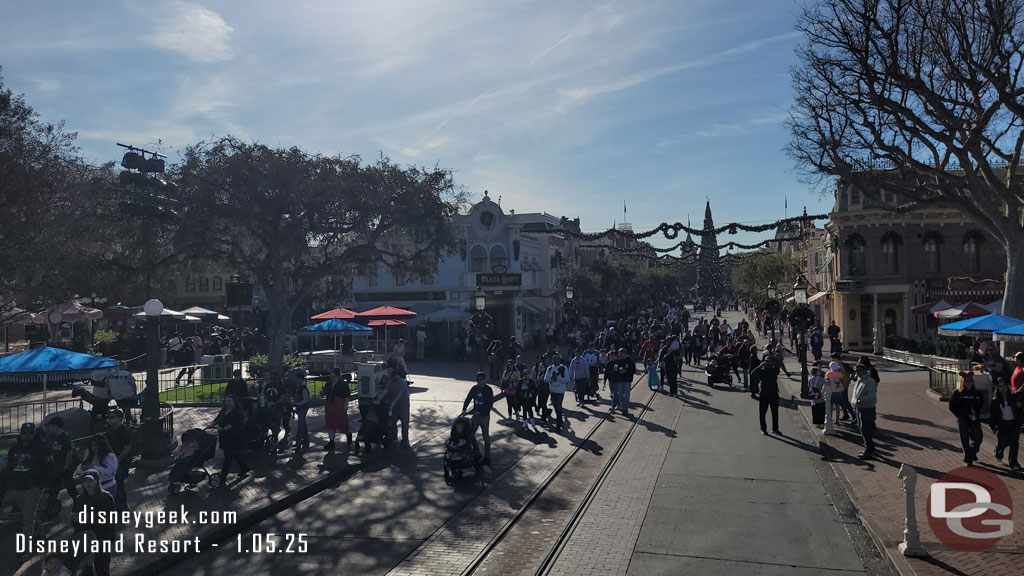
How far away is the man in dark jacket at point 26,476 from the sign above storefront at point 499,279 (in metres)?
26.6

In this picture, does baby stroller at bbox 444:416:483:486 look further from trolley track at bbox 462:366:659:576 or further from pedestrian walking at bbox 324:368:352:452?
pedestrian walking at bbox 324:368:352:452

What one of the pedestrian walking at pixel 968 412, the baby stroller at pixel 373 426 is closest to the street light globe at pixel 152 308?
the baby stroller at pixel 373 426

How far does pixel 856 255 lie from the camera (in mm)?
34781

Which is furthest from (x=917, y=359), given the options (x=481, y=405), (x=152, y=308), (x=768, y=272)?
(x=152, y=308)

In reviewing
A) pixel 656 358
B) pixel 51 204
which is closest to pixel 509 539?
pixel 656 358

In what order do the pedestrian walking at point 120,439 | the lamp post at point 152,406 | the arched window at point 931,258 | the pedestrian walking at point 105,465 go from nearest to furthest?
the pedestrian walking at point 105,465, the pedestrian walking at point 120,439, the lamp post at point 152,406, the arched window at point 931,258

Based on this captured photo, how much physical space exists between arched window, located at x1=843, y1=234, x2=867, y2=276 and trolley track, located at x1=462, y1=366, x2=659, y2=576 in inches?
1012

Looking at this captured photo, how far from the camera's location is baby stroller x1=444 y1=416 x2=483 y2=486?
1087 cm

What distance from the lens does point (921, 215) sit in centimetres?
3375

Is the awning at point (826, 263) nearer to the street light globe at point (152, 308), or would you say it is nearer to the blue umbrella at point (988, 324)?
the blue umbrella at point (988, 324)

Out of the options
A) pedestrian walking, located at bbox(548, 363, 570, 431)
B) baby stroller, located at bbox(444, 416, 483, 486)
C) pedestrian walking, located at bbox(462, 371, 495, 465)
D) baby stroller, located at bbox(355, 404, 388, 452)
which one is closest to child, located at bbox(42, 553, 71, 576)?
baby stroller, located at bbox(444, 416, 483, 486)

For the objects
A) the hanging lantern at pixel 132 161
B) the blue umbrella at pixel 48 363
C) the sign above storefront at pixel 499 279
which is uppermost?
the hanging lantern at pixel 132 161

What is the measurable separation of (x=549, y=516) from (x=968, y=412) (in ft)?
22.5

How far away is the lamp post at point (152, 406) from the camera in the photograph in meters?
→ 12.3
